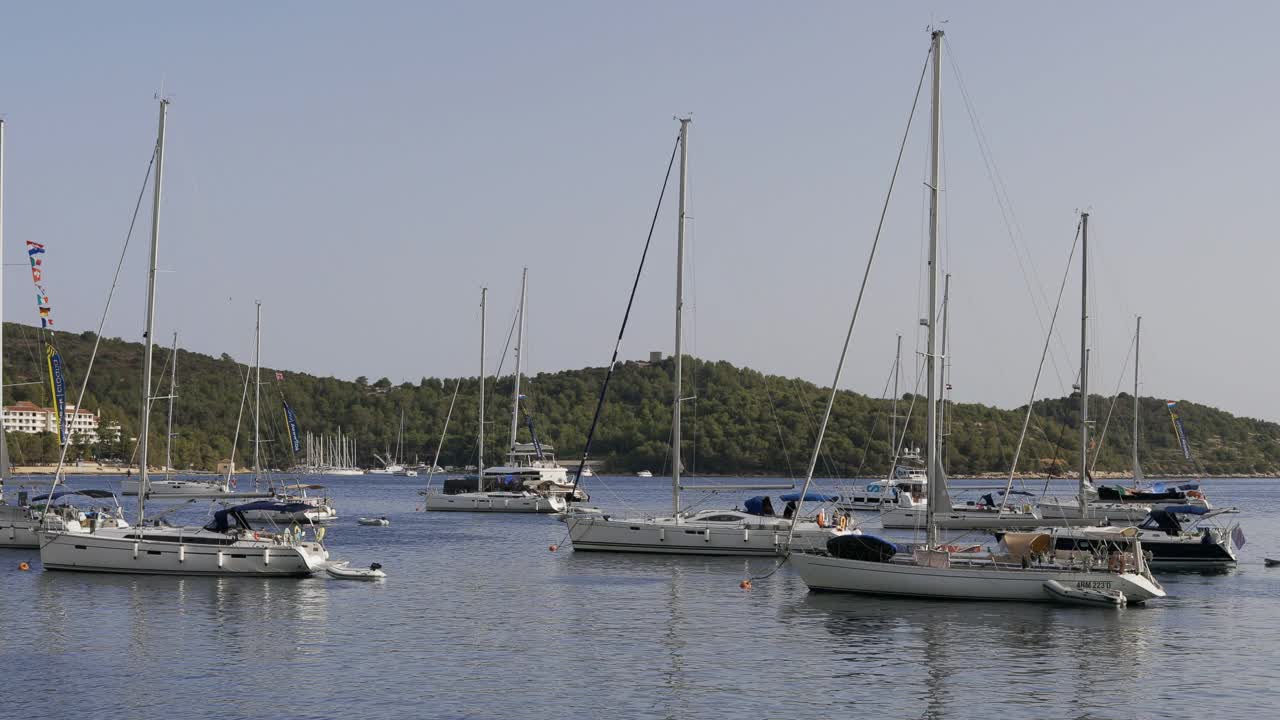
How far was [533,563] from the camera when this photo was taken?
5672 cm

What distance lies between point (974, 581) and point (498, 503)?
2427 inches

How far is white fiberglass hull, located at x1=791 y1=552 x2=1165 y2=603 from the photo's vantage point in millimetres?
40375

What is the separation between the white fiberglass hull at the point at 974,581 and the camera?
132 ft

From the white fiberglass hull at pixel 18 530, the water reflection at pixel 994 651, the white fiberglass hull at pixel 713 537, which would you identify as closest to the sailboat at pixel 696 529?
the white fiberglass hull at pixel 713 537

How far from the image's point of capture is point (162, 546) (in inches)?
1821

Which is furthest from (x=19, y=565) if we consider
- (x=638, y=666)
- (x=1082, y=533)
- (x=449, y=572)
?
(x=1082, y=533)

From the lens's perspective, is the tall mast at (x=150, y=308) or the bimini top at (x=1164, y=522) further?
the bimini top at (x=1164, y=522)

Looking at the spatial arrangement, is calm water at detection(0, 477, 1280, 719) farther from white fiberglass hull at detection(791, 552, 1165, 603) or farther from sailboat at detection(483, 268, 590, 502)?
sailboat at detection(483, 268, 590, 502)

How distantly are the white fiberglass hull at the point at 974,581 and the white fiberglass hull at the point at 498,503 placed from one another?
56636 mm

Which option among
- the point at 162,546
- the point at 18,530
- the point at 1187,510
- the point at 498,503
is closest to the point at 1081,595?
the point at 1187,510

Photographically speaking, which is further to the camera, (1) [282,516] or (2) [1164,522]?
(1) [282,516]

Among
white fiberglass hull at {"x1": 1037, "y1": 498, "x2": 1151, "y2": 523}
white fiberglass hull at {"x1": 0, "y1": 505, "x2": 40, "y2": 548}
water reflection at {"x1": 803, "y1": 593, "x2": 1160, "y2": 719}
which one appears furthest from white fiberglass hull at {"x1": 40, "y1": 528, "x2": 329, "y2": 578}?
white fiberglass hull at {"x1": 1037, "y1": 498, "x2": 1151, "y2": 523}

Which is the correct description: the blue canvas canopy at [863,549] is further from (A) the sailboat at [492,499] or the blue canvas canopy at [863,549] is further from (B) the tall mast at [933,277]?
(A) the sailboat at [492,499]

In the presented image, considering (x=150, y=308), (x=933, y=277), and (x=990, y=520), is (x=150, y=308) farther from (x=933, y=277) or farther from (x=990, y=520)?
(x=990, y=520)
